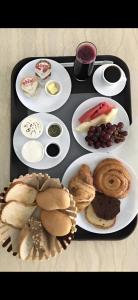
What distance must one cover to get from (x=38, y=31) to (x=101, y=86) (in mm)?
302

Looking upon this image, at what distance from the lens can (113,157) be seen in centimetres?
138

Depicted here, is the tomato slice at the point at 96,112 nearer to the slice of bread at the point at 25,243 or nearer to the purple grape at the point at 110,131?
the purple grape at the point at 110,131

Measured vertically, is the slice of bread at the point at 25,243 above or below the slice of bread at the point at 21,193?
below

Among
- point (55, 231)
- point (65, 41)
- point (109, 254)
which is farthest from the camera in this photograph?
point (65, 41)

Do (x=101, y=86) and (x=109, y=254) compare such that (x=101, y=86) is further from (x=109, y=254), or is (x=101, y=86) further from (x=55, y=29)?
(x=109, y=254)

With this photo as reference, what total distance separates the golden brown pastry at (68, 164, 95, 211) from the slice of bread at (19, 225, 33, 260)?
0.19 meters

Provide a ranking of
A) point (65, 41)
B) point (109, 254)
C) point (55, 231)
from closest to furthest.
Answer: point (55, 231) < point (109, 254) < point (65, 41)

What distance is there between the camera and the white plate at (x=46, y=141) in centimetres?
136

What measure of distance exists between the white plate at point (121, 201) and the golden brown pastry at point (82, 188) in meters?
0.03

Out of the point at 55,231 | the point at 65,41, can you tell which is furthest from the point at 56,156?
the point at 65,41

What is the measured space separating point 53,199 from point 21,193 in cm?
10

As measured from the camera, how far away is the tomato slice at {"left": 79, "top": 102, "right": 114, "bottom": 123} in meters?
1.38

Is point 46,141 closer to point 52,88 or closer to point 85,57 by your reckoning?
point 52,88

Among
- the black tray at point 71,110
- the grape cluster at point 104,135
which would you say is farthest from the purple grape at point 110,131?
the black tray at point 71,110
